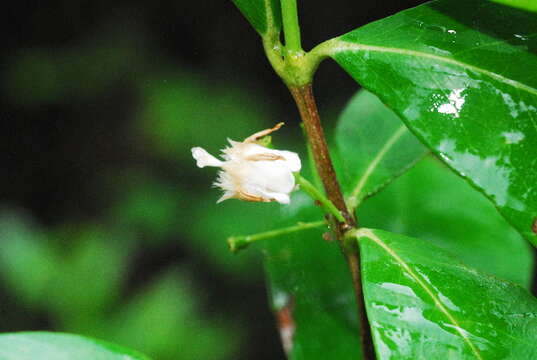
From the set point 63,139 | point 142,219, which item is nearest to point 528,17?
point 142,219

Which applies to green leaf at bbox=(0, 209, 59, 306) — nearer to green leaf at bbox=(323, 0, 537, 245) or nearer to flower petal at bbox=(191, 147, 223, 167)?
flower petal at bbox=(191, 147, 223, 167)

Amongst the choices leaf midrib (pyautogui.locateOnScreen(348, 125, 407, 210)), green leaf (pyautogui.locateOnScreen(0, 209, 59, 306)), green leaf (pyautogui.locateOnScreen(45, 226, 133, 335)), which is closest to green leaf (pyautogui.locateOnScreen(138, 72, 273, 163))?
green leaf (pyautogui.locateOnScreen(45, 226, 133, 335))

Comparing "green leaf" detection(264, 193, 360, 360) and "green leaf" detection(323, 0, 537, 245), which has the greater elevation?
"green leaf" detection(323, 0, 537, 245)

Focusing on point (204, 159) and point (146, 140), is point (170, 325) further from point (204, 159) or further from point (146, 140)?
point (204, 159)

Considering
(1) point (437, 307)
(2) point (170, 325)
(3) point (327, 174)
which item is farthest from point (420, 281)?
(2) point (170, 325)

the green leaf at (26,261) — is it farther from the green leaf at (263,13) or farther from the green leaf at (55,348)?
Answer: the green leaf at (263,13)

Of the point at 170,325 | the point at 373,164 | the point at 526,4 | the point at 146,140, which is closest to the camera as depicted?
the point at 526,4

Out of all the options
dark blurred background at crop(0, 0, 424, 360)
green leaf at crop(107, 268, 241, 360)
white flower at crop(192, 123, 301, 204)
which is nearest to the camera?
white flower at crop(192, 123, 301, 204)
